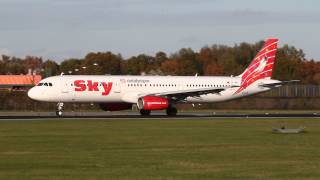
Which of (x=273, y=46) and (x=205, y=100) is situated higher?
(x=273, y=46)

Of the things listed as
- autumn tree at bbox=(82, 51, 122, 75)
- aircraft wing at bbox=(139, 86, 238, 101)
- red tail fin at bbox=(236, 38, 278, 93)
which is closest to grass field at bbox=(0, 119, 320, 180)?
aircraft wing at bbox=(139, 86, 238, 101)

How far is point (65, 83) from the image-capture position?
228 ft

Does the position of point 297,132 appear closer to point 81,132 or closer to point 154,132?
point 154,132

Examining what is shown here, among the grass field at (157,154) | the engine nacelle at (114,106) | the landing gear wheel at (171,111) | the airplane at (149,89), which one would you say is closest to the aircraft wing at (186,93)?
the airplane at (149,89)

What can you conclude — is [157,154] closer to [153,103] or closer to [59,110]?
[153,103]

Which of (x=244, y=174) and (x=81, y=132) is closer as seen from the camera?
(x=244, y=174)

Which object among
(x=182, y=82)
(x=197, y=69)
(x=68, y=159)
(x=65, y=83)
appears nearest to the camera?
(x=68, y=159)

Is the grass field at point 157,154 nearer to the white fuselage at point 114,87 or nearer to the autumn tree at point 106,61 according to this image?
the white fuselage at point 114,87

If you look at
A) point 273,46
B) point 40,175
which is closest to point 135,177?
point 40,175

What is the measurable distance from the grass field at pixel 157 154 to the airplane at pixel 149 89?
25597 millimetres

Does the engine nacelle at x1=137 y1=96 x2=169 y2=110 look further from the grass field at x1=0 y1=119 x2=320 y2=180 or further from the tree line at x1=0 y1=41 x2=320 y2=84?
the tree line at x1=0 y1=41 x2=320 y2=84

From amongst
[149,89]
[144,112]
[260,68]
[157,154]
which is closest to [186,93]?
[149,89]

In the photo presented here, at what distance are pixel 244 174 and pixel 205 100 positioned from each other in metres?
52.9

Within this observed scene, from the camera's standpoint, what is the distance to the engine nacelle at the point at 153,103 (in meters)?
67.9
